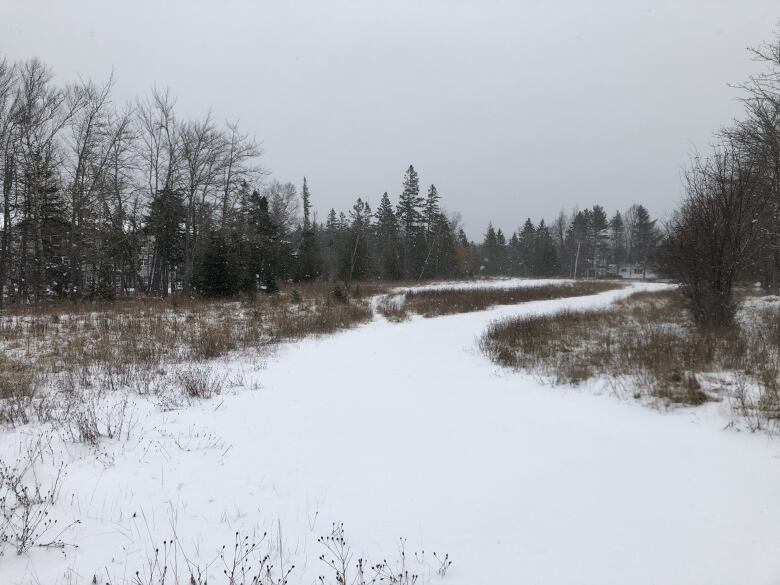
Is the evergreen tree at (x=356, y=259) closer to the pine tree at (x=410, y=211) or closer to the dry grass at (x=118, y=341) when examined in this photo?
the pine tree at (x=410, y=211)

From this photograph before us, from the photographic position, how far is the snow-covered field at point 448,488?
2354 mm

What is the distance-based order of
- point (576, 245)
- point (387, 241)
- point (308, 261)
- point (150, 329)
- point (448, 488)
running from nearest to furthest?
point (448, 488), point (150, 329), point (308, 261), point (387, 241), point (576, 245)

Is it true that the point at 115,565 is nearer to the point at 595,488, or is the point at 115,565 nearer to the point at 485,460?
the point at 485,460

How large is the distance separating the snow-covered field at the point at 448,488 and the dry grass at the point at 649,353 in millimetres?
845

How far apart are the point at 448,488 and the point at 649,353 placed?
5874 mm

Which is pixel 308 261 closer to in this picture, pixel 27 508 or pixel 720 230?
pixel 720 230

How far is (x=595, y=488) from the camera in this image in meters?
3.17

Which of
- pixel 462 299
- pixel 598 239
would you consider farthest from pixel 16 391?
pixel 598 239

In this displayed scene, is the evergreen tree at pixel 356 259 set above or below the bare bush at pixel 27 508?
above

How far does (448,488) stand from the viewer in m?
3.22

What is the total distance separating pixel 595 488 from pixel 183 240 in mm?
30826

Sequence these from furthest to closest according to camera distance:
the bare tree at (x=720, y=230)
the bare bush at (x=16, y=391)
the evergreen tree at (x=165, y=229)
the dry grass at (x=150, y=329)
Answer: the evergreen tree at (x=165, y=229), the bare tree at (x=720, y=230), the dry grass at (x=150, y=329), the bare bush at (x=16, y=391)

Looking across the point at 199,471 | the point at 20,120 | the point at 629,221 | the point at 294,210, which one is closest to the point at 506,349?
the point at 199,471

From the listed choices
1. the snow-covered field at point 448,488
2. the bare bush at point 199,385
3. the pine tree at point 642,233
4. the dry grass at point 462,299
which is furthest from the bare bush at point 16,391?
the pine tree at point 642,233
